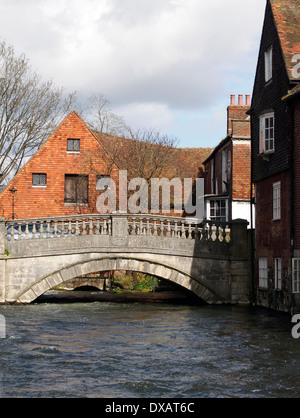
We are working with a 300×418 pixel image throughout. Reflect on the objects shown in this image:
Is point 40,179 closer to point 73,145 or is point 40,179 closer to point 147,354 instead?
point 73,145

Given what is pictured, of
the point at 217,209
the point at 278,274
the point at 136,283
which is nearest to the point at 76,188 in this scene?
the point at 136,283

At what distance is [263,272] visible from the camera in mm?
24188

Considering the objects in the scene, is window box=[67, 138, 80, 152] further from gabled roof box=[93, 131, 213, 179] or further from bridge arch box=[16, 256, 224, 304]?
bridge arch box=[16, 256, 224, 304]

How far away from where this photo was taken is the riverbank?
27.5 metres

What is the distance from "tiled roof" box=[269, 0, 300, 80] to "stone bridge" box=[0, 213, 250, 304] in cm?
654

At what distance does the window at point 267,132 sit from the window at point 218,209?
1039cm

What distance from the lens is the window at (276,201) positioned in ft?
74.5

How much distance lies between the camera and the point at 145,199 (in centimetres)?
3578

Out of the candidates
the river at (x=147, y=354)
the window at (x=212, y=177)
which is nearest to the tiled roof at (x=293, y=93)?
the river at (x=147, y=354)

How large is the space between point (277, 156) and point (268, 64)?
4.04m

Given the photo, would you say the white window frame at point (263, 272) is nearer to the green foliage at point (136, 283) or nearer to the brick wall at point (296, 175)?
Answer: the brick wall at point (296, 175)

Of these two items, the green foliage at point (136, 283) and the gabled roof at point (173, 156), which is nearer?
the green foliage at point (136, 283)

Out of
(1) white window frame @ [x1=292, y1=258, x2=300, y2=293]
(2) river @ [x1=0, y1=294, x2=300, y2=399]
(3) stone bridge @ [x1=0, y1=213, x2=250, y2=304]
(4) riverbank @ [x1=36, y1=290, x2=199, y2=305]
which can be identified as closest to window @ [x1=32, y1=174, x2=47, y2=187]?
(4) riverbank @ [x1=36, y1=290, x2=199, y2=305]
